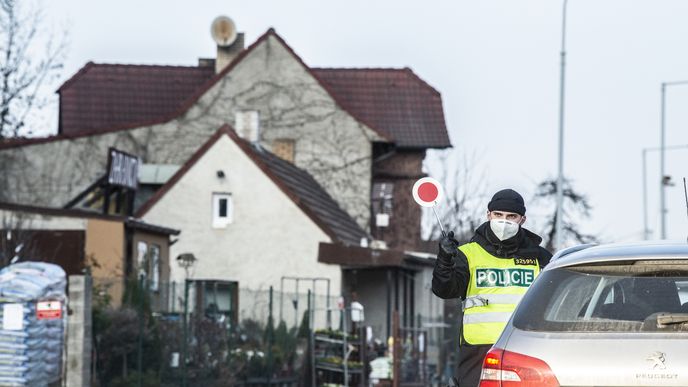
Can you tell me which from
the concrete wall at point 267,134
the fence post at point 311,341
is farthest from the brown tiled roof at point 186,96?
the fence post at point 311,341

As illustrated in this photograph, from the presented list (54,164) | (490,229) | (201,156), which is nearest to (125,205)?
(201,156)

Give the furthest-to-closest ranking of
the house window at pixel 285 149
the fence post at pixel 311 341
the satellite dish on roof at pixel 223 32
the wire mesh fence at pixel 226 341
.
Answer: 1. the satellite dish on roof at pixel 223 32
2. the house window at pixel 285 149
3. the fence post at pixel 311 341
4. the wire mesh fence at pixel 226 341

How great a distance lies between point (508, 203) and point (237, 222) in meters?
33.1

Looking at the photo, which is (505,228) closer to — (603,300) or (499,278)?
(499,278)

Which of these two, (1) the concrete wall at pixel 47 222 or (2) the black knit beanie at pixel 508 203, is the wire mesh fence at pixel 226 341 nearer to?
(1) the concrete wall at pixel 47 222

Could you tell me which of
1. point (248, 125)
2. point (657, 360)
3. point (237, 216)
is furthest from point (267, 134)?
point (657, 360)

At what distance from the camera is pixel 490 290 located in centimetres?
1045

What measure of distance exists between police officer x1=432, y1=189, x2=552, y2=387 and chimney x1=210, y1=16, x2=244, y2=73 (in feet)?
153

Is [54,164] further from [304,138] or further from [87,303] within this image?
[87,303]

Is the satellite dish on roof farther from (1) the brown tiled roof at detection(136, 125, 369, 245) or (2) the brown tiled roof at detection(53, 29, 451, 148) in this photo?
(1) the brown tiled roof at detection(136, 125, 369, 245)

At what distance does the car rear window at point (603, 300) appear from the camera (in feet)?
23.5

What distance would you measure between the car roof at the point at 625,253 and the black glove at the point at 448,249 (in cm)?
216

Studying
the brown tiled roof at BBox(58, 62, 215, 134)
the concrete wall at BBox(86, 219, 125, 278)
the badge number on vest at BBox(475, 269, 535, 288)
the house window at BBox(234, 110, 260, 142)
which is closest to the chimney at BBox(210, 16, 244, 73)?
the brown tiled roof at BBox(58, 62, 215, 134)

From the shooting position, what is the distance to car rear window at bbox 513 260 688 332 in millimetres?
7148
